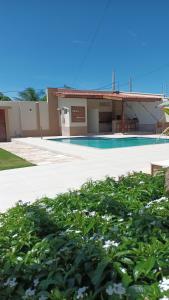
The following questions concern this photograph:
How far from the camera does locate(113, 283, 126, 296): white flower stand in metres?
1.89

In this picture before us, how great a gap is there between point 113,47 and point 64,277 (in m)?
29.4

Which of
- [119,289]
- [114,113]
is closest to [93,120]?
[114,113]

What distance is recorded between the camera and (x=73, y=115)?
75.0 feet

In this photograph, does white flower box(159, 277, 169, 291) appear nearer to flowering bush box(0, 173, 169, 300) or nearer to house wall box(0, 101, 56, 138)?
flowering bush box(0, 173, 169, 300)

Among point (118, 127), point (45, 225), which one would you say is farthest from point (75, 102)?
point (45, 225)

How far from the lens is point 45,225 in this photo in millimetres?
3191

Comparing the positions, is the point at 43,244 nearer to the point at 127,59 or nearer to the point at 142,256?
the point at 142,256

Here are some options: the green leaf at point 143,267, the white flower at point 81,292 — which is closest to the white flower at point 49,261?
the white flower at point 81,292

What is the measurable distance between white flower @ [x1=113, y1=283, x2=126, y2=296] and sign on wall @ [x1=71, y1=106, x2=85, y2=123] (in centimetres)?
2120

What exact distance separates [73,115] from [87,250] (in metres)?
20.8

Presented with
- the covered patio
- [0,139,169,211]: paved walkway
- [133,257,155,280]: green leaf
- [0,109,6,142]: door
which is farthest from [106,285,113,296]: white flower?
the covered patio

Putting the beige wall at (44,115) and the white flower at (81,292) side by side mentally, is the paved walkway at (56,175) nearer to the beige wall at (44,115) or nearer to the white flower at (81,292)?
the white flower at (81,292)

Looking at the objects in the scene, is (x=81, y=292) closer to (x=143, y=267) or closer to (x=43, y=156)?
(x=143, y=267)

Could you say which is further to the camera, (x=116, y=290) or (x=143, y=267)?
(x=143, y=267)
